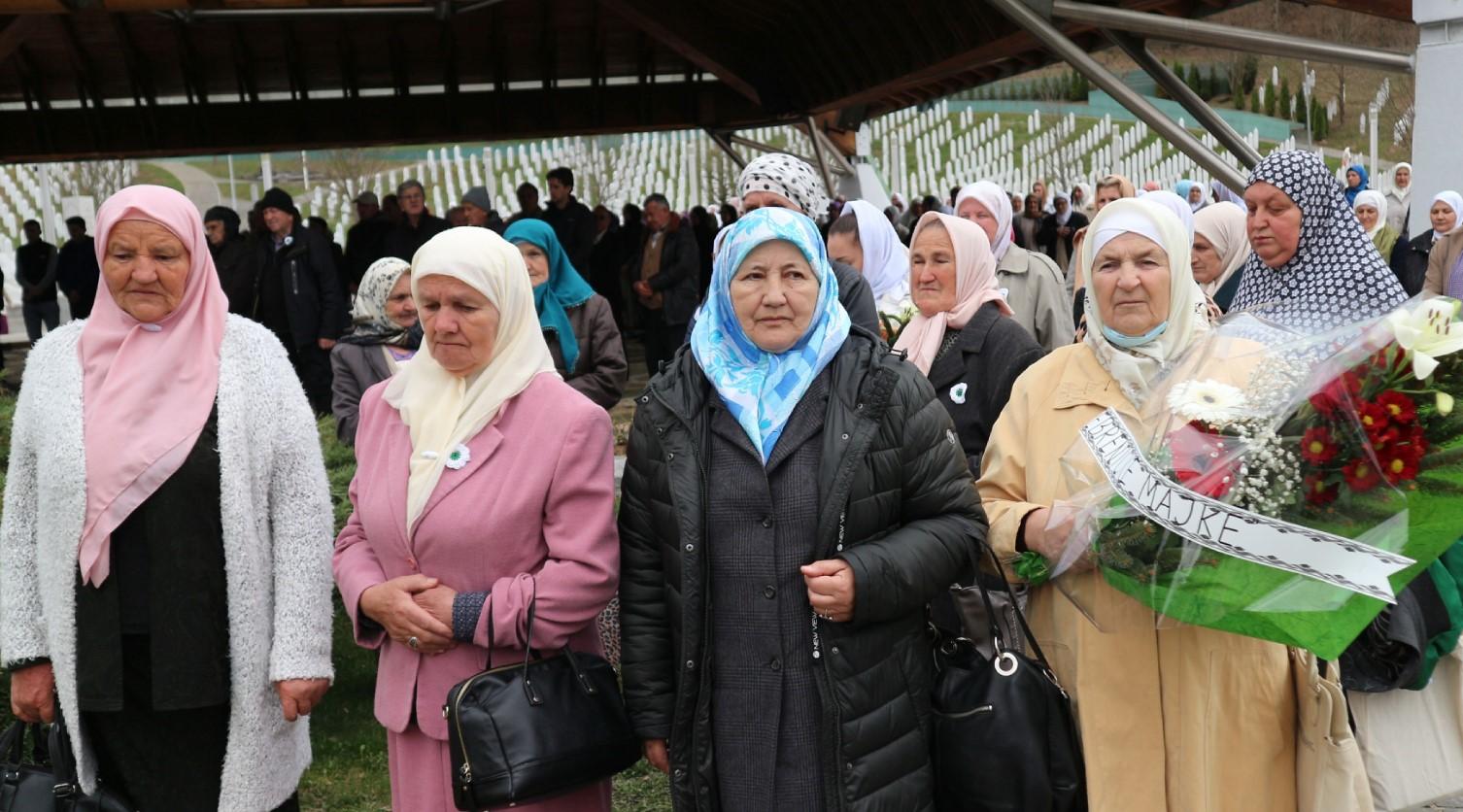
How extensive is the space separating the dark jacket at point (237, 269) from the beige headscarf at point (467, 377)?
30.3 feet

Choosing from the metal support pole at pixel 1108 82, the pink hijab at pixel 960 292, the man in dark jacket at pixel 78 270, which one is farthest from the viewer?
the man in dark jacket at pixel 78 270

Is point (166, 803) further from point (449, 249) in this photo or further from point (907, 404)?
point (907, 404)

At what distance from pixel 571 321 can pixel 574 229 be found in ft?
26.9

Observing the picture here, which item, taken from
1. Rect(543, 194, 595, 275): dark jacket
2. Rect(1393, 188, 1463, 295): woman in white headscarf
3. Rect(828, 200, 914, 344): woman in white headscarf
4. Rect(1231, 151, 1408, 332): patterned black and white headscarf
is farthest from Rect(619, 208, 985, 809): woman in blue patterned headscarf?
Rect(543, 194, 595, 275): dark jacket

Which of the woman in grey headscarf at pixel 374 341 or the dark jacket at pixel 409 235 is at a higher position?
the dark jacket at pixel 409 235

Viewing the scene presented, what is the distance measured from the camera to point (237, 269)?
11.6m

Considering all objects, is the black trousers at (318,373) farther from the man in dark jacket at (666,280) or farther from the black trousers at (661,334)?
the black trousers at (661,334)

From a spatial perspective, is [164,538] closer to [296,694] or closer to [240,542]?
[240,542]

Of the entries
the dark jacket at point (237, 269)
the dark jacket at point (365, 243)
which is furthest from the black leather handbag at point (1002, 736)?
the dark jacket at point (365, 243)

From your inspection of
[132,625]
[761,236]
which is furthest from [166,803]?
[761,236]

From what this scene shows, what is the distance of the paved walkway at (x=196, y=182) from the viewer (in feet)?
115

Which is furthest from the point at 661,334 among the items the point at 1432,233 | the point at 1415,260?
the point at 1432,233

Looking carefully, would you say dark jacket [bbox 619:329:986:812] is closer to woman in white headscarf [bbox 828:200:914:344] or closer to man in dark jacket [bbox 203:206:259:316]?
woman in white headscarf [bbox 828:200:914:344]

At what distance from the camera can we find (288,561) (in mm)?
3064
